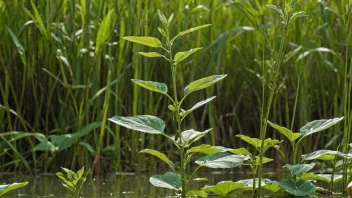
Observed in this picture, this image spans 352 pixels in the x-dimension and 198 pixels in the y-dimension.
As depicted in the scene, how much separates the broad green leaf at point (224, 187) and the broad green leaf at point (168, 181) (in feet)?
0.51

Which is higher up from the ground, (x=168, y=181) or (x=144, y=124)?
(x=144, y=124)

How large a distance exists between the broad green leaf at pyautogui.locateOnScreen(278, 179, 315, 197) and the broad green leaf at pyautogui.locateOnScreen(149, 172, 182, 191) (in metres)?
0.30

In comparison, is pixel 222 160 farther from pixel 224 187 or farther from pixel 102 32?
pixel 102 32

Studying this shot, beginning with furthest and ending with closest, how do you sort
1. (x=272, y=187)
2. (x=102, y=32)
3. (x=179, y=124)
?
1. (x=102, y=32)
2. (x=272, y=187)
3. (x=179, y=124)

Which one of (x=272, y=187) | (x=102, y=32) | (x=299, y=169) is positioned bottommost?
(x=272, y=187)

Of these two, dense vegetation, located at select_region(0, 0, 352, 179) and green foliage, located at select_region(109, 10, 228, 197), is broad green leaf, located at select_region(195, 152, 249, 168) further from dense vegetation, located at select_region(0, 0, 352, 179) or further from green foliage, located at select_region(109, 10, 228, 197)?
dense vegetation, located at select_region(0, 0, 352, 179)

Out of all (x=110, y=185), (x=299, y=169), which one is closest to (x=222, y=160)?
(x=299, y=169)

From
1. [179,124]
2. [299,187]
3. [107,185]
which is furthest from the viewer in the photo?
[107,185]

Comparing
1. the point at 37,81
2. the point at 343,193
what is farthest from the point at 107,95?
the point at 343,193

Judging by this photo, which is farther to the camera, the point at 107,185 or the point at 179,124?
the point at 107,185

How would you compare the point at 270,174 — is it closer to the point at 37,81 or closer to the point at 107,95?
the point at 107,95

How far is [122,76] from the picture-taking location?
338 cm

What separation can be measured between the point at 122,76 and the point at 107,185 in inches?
24.8

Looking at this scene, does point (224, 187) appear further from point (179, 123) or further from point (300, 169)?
point (179, 123)
